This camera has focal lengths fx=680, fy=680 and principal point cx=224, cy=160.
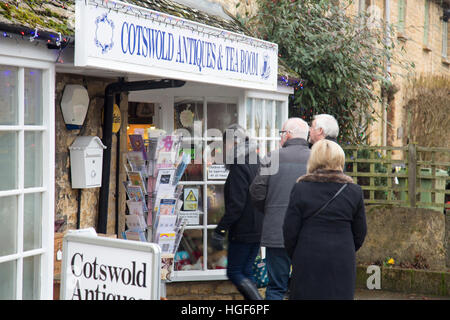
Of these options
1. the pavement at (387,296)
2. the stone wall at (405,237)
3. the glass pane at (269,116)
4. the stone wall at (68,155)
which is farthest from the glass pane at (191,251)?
the stone wall at (405,237)

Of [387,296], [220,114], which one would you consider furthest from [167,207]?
[387,296]

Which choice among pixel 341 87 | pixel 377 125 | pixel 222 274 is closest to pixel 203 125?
pixel 222 274

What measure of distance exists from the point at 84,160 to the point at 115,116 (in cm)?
83

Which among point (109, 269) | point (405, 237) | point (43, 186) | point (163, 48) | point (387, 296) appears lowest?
point (387, 296)

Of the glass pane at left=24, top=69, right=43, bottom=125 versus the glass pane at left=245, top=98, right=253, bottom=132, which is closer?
the glass pane at left=24, top=69, right=43, bottom=125

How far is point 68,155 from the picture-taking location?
19.2 feet

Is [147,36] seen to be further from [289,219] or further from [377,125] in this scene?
[377,125]

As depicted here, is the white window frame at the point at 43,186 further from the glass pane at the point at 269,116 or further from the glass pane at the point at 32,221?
the glass pane at the point at 269,116

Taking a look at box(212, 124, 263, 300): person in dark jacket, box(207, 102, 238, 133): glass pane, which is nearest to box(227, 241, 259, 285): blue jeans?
box(212, 124, 263, 300): person in dark jacket

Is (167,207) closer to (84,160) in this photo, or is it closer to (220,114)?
(84,160)

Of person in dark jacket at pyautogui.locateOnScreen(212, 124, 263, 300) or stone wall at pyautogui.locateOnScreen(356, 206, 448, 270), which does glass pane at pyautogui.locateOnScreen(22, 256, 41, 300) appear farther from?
stone wall at pyautogui.locateOnScreen(356, 206, 448, 270)

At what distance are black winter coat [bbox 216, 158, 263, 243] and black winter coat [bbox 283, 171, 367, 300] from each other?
1251 millimetres

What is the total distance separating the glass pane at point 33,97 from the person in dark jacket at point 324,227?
1.93 m

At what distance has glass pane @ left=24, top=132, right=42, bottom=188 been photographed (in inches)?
191
